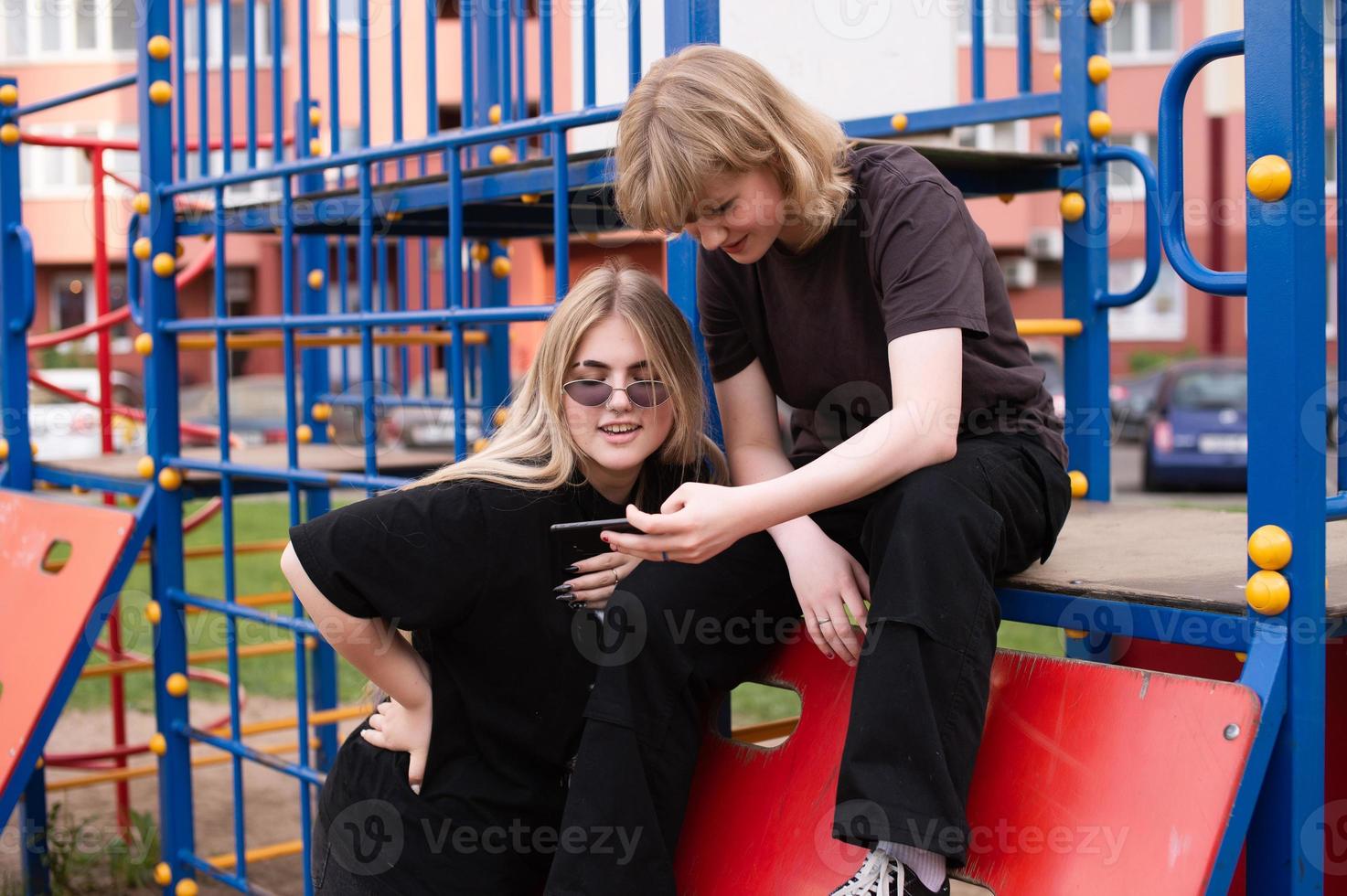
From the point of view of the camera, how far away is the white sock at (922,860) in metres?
1.79

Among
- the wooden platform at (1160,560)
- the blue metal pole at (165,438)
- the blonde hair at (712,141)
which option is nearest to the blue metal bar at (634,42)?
the blonde hair at (712,141)

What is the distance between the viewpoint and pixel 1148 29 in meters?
24.1

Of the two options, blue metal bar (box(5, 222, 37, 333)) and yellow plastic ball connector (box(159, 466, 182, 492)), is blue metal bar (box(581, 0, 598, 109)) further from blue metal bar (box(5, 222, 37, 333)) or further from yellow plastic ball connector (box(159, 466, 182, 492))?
blue metal bar (box(5, 222, 37, 333))

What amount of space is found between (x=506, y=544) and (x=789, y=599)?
1.52 ft

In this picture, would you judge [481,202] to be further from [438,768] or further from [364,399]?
[438,768]

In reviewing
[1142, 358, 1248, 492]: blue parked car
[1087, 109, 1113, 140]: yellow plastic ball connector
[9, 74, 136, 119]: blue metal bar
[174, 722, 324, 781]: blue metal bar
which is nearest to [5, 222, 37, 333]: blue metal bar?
[9, 74, 136, 119]: blue metal bar

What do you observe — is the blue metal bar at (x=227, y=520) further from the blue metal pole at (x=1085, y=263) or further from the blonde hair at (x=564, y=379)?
the blue metal pole at (x=1085, y=263)

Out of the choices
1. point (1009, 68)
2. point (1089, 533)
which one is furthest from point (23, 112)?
point (1009, 68)

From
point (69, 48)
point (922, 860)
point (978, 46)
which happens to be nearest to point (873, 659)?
point (922, 860)

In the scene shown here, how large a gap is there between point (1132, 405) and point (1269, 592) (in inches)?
678

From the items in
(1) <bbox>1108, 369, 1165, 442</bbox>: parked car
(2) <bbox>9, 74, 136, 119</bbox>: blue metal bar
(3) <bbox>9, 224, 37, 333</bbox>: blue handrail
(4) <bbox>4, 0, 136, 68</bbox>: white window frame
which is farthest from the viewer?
(4) <bbox>4, 0, 136, 68</bbox>: white window frame

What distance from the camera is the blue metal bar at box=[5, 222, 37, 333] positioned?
13.8 ft

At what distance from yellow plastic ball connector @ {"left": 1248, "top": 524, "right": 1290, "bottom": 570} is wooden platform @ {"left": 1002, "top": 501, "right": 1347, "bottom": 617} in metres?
0.08
